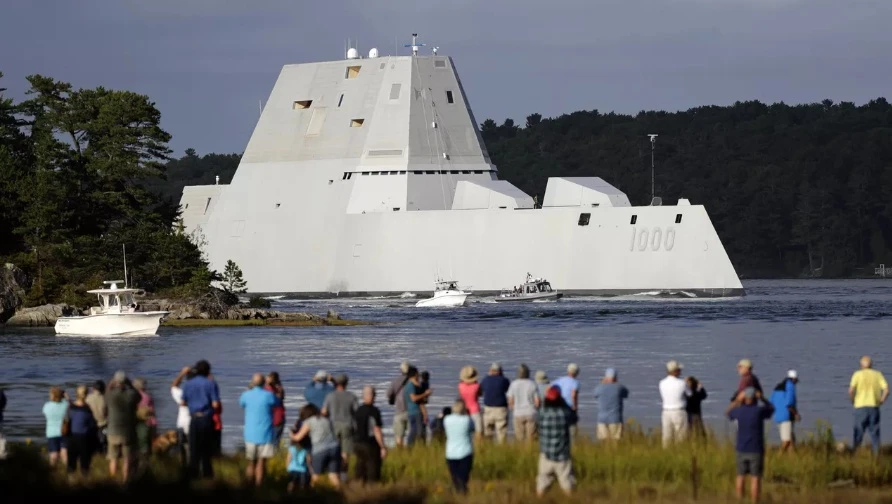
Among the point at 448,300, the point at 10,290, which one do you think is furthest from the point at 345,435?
the point at 448,300

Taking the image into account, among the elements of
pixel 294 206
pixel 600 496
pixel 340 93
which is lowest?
pixel 600 496

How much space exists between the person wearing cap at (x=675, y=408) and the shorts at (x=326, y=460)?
14.6 ft

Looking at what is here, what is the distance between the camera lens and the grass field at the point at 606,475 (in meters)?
17.1

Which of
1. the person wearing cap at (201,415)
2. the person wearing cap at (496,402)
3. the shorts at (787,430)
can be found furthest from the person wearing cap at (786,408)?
the person wearing cap at (201,415)

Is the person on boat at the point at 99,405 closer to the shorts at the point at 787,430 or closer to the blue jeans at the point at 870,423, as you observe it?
the shorts at the point at 787,430

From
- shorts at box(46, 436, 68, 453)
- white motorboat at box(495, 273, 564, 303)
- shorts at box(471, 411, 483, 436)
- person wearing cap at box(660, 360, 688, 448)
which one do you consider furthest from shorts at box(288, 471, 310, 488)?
white motorboat at box(495, 273, 564, 303)

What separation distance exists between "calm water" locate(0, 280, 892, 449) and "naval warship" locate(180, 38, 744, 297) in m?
3.07

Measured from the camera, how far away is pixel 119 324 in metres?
49.4

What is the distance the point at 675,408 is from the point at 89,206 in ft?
157

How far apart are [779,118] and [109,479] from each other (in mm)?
132673

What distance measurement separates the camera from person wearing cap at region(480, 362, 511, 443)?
2073 cm

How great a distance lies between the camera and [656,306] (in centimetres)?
6181

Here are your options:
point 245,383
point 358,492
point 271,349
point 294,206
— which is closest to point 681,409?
point 358,492

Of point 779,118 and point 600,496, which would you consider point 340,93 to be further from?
point 779,118
